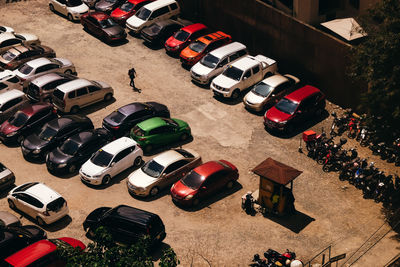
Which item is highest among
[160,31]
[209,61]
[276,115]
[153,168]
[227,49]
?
[160,31]

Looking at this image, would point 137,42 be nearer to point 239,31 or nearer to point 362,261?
point 239,31

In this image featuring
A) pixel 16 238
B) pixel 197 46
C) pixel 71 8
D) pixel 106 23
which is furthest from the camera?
pixel 71 8

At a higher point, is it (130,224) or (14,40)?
(14,40)

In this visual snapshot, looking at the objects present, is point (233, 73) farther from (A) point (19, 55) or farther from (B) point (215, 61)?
(A) point (19, 55)

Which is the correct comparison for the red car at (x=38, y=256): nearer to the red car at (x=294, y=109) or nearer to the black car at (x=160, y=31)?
the red car at (x=294, y=109)

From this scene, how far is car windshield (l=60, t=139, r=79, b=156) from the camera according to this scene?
31.8m

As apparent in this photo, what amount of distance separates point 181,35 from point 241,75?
694cm

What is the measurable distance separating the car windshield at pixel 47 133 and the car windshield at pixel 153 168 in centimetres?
575

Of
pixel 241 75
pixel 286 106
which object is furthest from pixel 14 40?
pixel 286 106

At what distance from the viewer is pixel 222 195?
3061 cm

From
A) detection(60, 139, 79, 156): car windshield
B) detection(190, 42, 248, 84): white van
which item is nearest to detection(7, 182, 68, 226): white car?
detection(60, 139, 79, 156): car windshield

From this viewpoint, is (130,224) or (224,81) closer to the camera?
(130,224)

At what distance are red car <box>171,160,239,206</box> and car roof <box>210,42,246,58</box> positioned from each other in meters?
11.0

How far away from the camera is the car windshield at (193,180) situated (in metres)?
29.5
